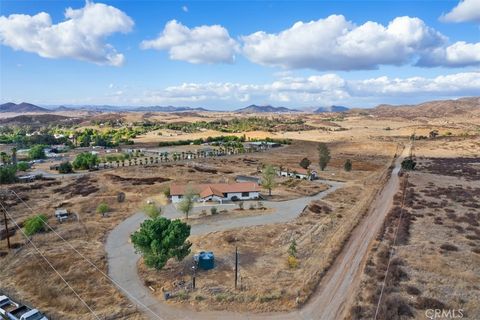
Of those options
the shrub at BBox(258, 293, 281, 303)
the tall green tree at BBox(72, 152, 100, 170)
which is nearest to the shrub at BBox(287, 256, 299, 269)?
the shrub at BBox(258, 293, 281, 303)

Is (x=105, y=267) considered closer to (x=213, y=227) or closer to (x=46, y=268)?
(x=46, y=268)

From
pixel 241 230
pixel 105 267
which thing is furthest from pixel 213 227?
pixel 105 267

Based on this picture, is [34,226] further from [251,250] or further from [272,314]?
[272,314]

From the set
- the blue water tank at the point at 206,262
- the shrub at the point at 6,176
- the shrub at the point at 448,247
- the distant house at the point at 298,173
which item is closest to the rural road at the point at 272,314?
the blue water tank at the point at 206,262

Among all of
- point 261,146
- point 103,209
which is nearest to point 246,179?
point 103,209

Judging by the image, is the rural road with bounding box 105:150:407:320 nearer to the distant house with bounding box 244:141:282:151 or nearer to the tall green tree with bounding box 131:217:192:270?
the tall green tree with bounding box 131:217:192:270
